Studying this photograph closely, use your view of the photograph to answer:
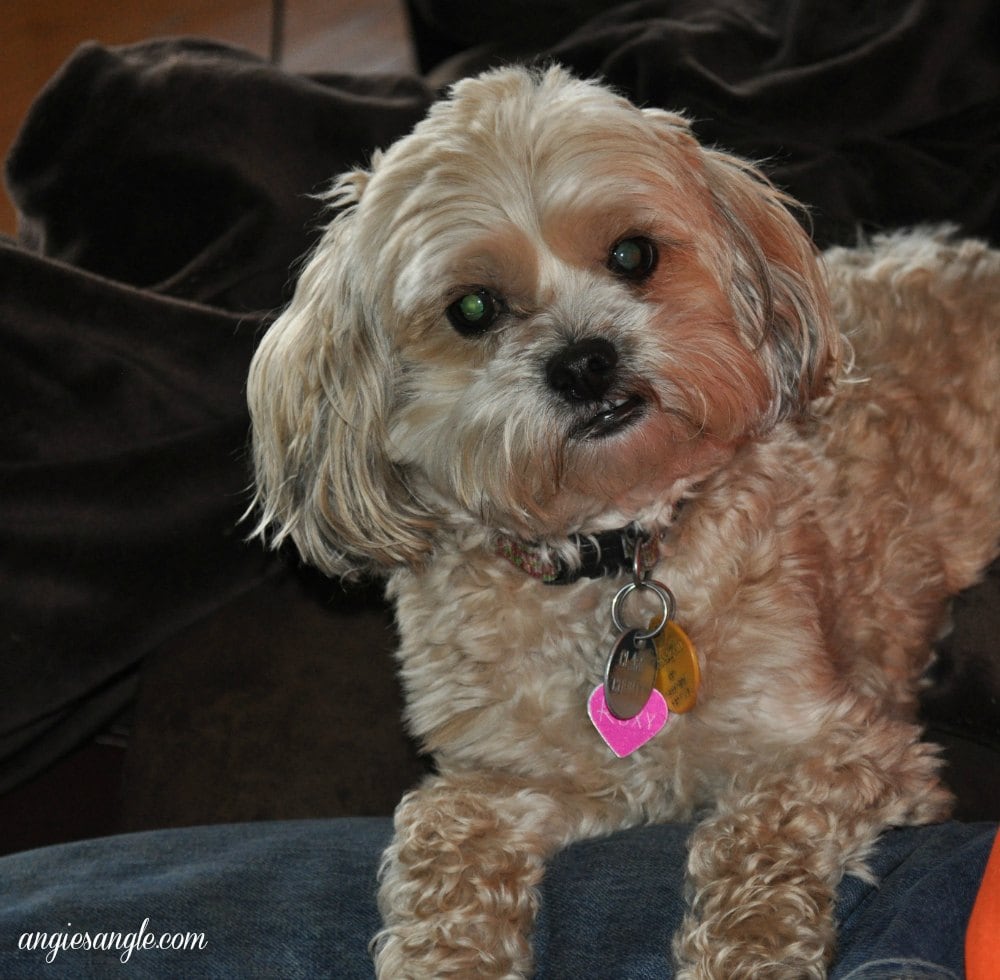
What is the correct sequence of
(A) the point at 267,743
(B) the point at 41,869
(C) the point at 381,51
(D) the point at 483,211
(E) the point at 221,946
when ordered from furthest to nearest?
(C) the point at 381,51
(A) the point at 267,743
(B) the point at 41,869
(D) the point at 483,211
(E) the point at 221,946

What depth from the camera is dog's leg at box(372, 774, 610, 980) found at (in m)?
2.00

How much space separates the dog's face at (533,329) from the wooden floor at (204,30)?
124 inches

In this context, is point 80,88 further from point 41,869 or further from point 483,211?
point 41,869

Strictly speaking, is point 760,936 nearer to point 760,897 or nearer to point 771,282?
point 760,897

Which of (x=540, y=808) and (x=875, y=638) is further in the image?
(x=875, y=638)

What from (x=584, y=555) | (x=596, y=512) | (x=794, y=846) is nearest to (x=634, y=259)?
(x=596, y=512)

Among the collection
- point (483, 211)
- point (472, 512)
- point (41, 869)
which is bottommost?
point (41, 869)

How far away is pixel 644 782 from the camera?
7.59 feet

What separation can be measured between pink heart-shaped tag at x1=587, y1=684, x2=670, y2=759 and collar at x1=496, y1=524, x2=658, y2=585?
0.82 feet

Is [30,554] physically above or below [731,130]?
below

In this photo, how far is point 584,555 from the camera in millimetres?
2352

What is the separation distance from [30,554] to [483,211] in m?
1.37

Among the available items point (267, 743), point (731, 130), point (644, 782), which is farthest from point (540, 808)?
point (731, 130)

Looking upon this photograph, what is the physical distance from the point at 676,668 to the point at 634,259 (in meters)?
0.72
